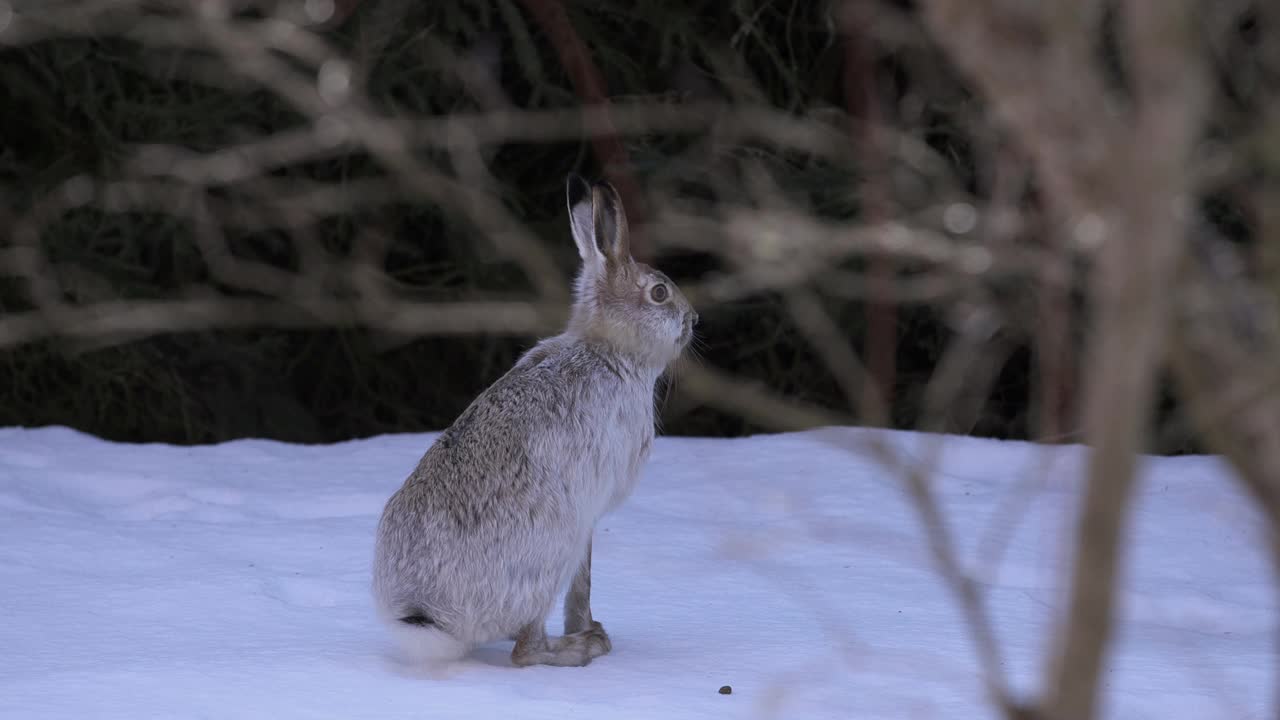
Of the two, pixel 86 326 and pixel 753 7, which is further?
pixel 753 7

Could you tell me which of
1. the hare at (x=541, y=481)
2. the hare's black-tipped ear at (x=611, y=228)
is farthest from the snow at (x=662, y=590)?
the hare's black-tipped ear at (x=611, y=228)

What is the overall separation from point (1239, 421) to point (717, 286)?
0.71m

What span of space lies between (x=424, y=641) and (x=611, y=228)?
134cm

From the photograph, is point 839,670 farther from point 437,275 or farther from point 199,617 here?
point 437,275

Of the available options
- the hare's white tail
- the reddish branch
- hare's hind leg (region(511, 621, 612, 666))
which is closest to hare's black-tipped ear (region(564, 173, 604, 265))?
hare's hind leg (region(511, 621, 612, 666))

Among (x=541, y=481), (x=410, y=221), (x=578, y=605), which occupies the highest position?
(x=410, y=221)

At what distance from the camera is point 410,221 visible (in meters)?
9.09

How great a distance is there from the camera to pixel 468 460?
4.03 metres

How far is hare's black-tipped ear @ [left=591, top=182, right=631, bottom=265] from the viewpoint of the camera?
435 cm

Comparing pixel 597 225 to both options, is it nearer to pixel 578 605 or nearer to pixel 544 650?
pixel 578 605

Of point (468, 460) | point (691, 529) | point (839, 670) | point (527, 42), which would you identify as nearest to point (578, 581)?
point (468, 460)

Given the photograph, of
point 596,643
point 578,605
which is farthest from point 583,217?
point 596,643

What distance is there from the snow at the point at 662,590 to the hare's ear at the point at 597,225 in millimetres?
954

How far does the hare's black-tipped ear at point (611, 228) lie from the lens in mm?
4353
